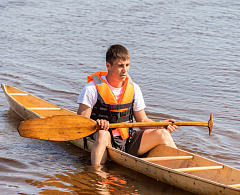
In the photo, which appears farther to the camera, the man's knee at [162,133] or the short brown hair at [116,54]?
the man's knee at [162,133]

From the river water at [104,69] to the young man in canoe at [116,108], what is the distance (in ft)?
0.98

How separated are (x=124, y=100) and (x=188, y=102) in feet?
10.8

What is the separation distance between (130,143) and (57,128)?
2.98ft

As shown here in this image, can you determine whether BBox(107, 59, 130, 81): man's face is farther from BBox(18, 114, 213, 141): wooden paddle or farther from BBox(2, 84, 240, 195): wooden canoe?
BBox(2, 84, 240, 195): wooden canoe

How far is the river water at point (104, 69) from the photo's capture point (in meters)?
4.02

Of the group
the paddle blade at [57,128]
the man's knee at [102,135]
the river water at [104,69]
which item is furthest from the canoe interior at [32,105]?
the man's knee at [102,135]

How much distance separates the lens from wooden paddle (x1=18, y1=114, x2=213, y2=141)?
3.96 m

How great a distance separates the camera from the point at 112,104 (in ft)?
13.5

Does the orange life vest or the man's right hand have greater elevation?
the orange life vest

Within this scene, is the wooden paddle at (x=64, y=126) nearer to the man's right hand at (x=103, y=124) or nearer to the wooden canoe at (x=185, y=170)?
the man's right hand at (x=103, y=124)

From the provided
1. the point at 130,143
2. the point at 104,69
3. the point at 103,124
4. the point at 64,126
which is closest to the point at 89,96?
the point at 103,124

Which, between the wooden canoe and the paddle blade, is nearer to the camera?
the wooden canoe

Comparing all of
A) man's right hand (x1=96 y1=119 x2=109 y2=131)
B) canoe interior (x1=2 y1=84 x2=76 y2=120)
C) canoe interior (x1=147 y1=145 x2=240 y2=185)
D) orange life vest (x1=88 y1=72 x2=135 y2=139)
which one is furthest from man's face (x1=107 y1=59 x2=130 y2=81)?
canoe interior (x1=2 y1=84 x2=76 y2=120)

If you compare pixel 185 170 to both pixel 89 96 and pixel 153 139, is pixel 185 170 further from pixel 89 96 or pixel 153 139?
pixel 89 96
